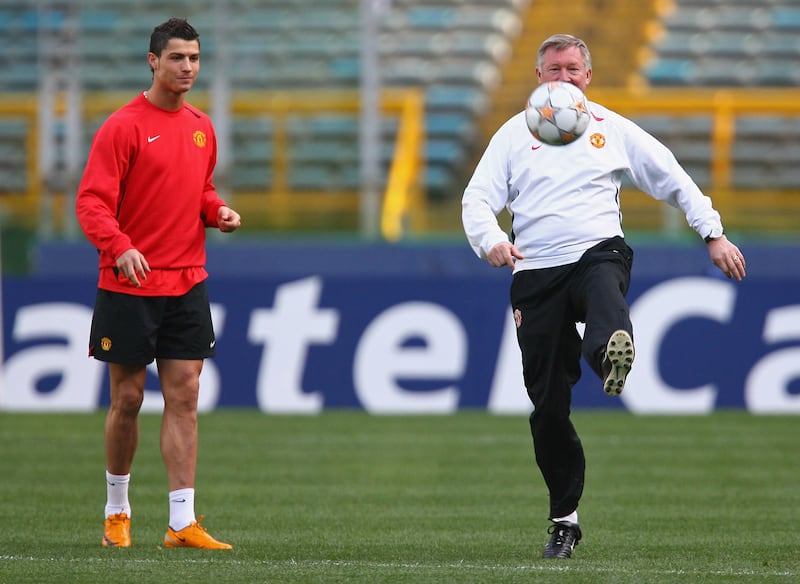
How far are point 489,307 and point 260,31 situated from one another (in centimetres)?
578

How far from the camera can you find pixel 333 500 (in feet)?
27.8

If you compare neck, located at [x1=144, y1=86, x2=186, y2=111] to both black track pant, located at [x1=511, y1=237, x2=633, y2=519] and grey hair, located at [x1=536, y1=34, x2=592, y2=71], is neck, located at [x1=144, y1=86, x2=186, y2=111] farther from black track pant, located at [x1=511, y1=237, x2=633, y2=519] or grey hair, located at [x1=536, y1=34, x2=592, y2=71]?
black track pant, located at [x1=511, y1=237, x2=633, y2=519]

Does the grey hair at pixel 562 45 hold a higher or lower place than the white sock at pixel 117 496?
higher

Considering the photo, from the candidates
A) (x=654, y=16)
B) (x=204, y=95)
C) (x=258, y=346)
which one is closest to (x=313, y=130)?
(x=204, y=95)

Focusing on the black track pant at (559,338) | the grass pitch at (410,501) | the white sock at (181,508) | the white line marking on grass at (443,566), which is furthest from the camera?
the white sock at (181,508)

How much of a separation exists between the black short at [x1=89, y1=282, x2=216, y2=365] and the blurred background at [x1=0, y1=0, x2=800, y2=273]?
8.39 meters

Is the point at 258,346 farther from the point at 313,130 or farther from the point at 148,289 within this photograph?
the point at 148,289

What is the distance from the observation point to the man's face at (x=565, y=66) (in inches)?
242

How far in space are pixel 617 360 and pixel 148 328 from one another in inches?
80.4

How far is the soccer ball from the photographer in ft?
19.7

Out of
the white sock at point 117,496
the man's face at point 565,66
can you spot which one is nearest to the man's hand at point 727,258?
the man's face at point 565,66

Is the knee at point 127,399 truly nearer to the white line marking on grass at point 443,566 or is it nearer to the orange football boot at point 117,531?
the orange football boot at point 117,531

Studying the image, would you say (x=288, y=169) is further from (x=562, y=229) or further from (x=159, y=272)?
(x=562, y=229)

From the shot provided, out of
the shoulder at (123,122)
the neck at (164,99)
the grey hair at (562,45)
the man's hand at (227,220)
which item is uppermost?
the grey hair at (562,45)
